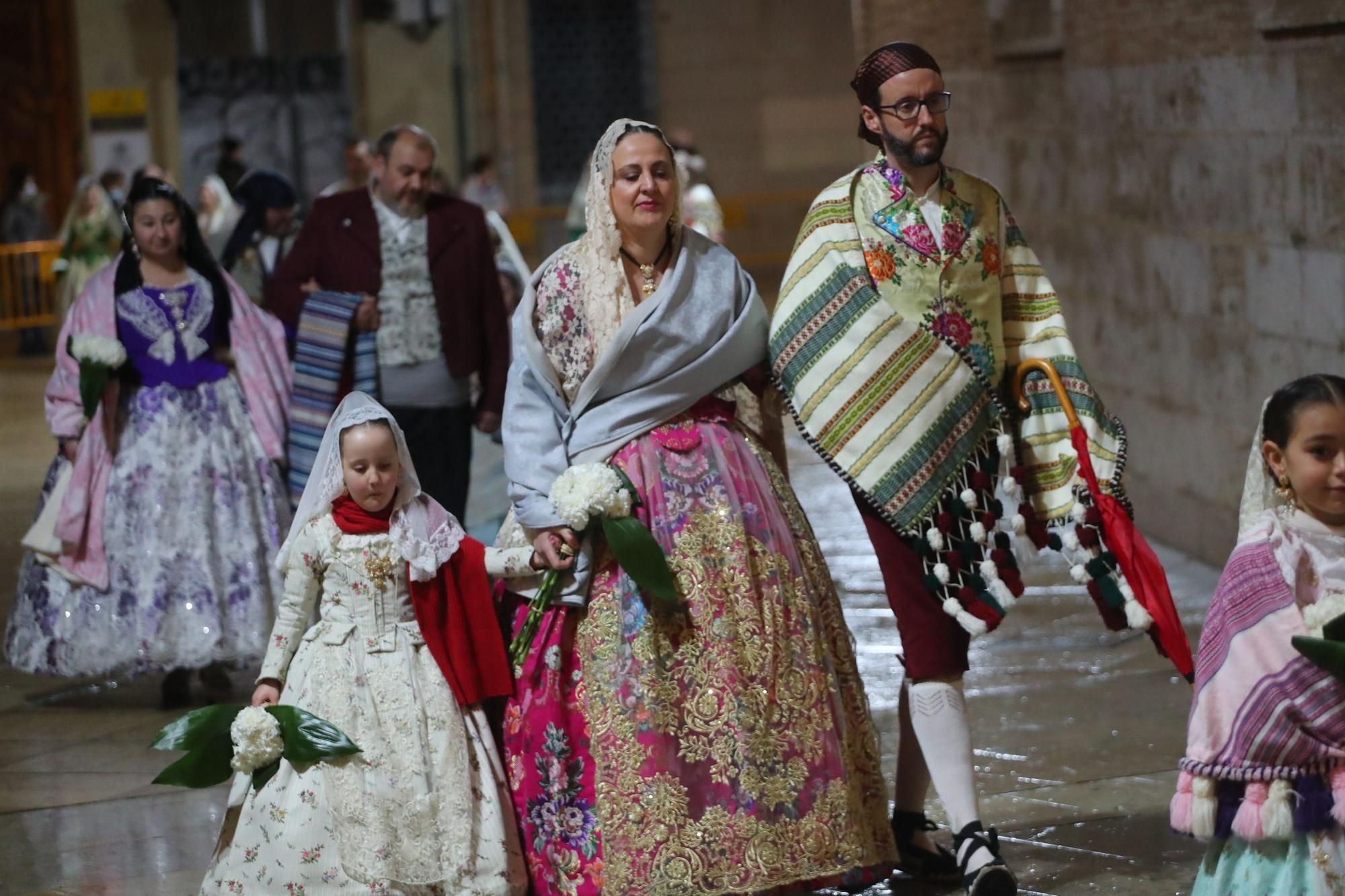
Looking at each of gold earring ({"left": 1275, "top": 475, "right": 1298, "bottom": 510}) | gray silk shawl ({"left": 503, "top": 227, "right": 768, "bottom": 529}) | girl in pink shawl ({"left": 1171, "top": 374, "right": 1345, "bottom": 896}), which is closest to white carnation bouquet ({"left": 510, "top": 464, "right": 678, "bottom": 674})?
gray silk shawl ({"left": 503, "top": 227, "right": 768, "bottom": 529})

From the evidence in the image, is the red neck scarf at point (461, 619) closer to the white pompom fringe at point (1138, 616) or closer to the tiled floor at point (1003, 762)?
the tiled floor at point (1003, 762)

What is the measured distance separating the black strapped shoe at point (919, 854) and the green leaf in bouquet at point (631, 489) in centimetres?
101

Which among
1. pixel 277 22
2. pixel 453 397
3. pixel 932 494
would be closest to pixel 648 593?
pixel 932 494

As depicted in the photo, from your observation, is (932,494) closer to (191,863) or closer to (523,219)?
(191,863)

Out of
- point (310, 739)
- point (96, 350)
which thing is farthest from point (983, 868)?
point (96, 350)

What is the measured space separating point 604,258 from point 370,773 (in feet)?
4.18

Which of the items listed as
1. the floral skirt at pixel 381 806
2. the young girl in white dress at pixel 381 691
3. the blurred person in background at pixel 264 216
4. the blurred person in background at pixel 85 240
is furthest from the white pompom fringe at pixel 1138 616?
the blurred person in background at pixel 85 240

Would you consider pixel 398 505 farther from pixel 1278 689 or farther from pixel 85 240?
pixel 85 240

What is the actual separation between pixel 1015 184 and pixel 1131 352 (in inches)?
63.4

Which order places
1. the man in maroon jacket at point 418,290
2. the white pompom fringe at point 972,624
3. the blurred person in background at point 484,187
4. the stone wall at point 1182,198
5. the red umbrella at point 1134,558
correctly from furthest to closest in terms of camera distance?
the blurred person in background at point 484,187 → the stone wall at point 1182,198 → the man in maroon jacket at point 418,290 → the white pompom fringe at point 972,624 → the red umbrella at point 1134,558

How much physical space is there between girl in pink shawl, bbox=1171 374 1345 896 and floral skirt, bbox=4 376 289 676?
12.4 feet

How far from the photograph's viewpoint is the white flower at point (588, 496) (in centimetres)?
417

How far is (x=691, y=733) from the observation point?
4.20 meters

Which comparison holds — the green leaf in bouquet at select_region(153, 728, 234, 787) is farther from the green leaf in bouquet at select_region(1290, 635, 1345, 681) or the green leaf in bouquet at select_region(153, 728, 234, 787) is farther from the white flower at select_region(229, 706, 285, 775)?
the green leaf in bouquet at select_region(1290, 635, 1345, 681)
